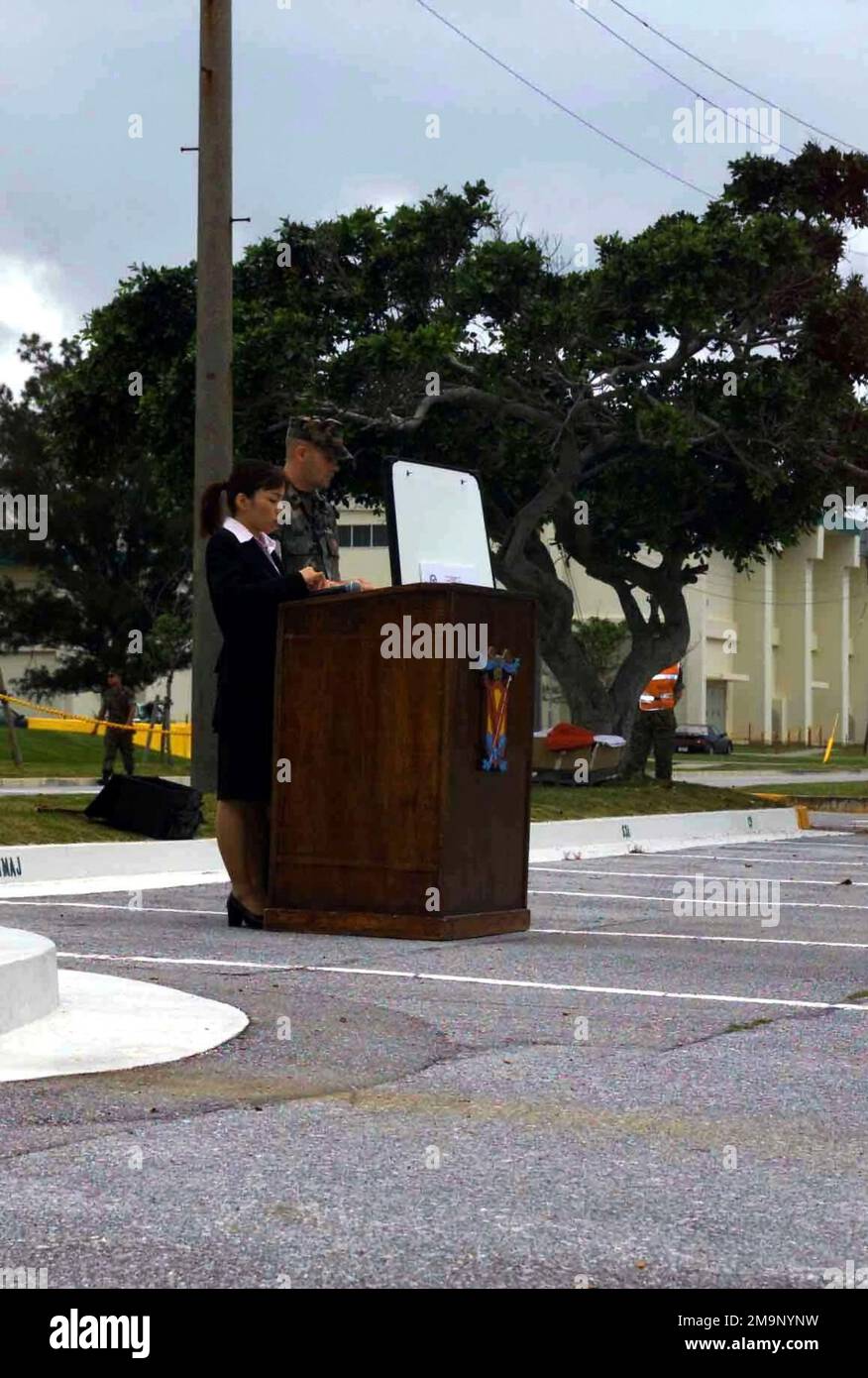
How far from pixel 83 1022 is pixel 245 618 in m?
3.47

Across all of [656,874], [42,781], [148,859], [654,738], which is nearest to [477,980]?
[148,859]

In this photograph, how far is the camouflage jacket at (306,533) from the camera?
34.5 ft

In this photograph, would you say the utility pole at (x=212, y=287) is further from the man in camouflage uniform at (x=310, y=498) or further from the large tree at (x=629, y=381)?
the large tree at (x=629, y=381)

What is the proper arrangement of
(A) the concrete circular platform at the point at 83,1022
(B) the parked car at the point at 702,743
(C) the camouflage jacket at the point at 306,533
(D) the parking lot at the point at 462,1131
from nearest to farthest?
(D) the parking lot at the point at 462,1131, (A) the concrete circular platform at the point at 83,1022, (C) the camouflage jacket at the point at 306,533, (B) the parked car at the point at 702,743

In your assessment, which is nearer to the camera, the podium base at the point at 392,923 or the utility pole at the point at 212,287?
the podium base at the point at 392,923

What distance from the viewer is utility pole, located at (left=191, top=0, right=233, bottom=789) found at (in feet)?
60.2

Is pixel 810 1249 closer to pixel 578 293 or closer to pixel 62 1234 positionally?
pixel 62 1234

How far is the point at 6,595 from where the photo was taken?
191 ft

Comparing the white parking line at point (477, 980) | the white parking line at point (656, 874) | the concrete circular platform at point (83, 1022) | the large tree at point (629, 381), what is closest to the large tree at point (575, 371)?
the large tree at point (629, 381)

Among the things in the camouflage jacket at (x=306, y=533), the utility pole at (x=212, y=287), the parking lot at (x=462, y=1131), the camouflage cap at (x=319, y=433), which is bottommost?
the parking lot at (x=462, y=1131)

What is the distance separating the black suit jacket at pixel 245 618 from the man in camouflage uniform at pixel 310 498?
0.45 meters

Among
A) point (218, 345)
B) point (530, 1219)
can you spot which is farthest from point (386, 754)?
point (218, 345)

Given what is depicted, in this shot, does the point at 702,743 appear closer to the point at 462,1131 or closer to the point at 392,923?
the point at 392,923

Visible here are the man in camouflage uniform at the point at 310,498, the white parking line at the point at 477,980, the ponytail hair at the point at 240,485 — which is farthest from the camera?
the man in camouflage uniform at the point at 310,498
